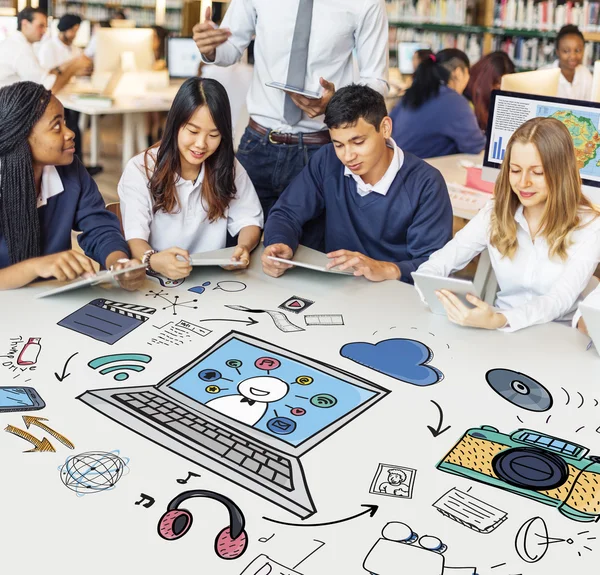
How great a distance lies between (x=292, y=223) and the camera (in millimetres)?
2211

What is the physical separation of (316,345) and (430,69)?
8.25 ft

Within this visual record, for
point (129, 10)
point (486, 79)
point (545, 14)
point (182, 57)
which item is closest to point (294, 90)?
Answer: point (486, 79)

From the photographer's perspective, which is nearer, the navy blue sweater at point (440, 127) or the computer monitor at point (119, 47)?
the navy blue sweater at point (440, 127)

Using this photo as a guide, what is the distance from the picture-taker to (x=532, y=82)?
3373 millimetres

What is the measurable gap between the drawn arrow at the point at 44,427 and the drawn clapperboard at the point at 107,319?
0.30 meters

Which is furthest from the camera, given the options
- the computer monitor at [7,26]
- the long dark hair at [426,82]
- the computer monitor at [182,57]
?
the computer monitor at [182,57]

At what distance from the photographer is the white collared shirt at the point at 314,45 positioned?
2467 mm

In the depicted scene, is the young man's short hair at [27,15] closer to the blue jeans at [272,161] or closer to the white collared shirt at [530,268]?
the blue jeans at [272,161]

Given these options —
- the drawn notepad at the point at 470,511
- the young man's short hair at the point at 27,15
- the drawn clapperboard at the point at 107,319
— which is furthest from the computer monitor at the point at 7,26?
the drawn notepad at the point at 470,511

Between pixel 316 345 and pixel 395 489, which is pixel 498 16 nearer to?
pixel 316 345

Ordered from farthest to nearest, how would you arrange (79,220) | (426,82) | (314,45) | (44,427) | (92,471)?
1. (426,82)
2. (314,45)
3. (79,220)
4. (44,427)
5. (92,471)

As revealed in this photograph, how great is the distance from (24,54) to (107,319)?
4000mm

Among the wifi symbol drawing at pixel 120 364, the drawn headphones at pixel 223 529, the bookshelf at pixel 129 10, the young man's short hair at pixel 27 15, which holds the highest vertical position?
the bookshelf at pixel 129 10

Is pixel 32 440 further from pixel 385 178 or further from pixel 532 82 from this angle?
pixel 532 82
